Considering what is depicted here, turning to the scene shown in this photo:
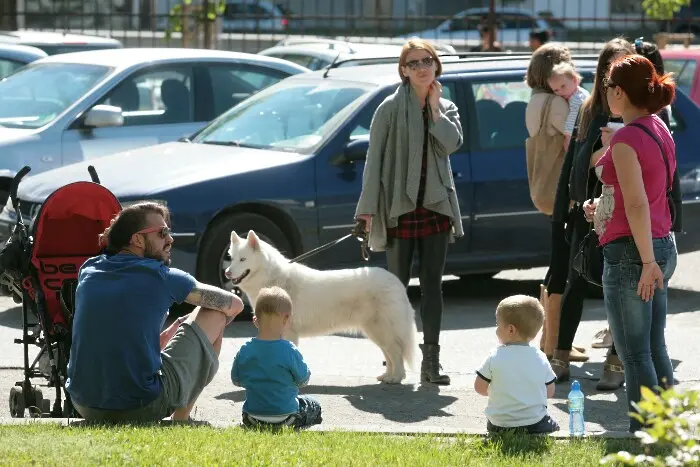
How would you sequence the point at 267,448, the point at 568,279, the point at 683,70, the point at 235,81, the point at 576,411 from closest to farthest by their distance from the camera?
the point at 267,448
the point at 576,411
the point at 568,279
the point at 235,81
the point at 683,70

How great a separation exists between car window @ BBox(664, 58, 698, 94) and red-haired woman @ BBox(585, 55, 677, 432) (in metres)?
10.5

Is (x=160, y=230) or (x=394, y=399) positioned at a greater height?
(x=160, y=230)

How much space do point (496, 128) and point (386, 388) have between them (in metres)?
3.19

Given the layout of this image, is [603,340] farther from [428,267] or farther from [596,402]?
[428,267]

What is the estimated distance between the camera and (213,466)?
17.4ft

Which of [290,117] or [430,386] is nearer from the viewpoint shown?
[430,386]

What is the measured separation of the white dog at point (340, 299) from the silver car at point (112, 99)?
4184 millimetres

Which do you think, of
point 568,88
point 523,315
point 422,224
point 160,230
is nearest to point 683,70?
point 568,88

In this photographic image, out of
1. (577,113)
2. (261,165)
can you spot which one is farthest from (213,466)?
(261,165)

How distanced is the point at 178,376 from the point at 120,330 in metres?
0.41

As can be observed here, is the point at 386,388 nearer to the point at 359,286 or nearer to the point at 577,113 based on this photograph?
the point at 359,286

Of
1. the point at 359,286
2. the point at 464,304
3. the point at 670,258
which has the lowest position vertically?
the point at 464,304

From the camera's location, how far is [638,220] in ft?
19.0

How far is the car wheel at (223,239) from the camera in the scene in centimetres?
976
